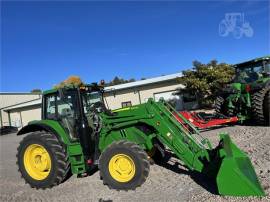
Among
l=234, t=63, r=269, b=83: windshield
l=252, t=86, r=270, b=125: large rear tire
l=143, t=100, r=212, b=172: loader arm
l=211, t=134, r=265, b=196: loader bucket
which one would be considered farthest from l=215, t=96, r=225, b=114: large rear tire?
l=211, t=134, r=265, b=196: loader bucket

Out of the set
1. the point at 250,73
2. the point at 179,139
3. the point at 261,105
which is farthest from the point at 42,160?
the point at 250,73

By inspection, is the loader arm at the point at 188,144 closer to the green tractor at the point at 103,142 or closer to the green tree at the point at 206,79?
the green tractor at the point at 103,142

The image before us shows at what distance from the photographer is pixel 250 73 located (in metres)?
14.7

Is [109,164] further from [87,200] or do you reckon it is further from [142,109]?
[142,109]

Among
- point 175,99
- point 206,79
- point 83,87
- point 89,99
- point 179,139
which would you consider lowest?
point 179,139

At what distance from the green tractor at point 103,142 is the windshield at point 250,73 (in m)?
7.95

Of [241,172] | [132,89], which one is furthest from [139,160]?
[132,89]

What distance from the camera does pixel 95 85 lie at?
316 inches

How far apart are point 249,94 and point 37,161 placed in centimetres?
903

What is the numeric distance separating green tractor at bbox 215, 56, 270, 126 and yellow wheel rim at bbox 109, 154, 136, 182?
784 centimetres

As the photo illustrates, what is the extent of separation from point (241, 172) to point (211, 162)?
84cm

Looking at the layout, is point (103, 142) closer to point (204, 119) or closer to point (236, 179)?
point (236, 179)

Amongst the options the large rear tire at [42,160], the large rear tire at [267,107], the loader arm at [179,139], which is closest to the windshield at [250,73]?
the large rear tire at [267,107]

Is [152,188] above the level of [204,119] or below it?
below
